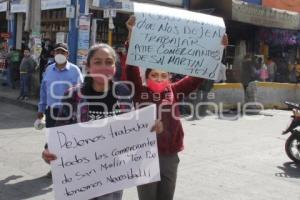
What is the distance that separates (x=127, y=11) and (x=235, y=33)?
21.0ft

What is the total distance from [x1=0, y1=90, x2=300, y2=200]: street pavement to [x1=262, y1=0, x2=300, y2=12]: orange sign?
10653 mm

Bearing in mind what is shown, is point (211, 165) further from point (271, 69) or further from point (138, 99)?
point (271, 69)

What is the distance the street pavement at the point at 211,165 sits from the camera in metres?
6.20

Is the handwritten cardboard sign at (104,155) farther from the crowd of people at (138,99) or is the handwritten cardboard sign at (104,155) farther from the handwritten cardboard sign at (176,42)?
the handwritten cardboard sign at (176,42)


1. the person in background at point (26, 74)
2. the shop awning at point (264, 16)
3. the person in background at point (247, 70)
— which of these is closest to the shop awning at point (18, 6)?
the person in background at point (26, 74)

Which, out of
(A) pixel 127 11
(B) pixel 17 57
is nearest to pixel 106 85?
(A) pixel 127 11

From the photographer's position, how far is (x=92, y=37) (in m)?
15.8

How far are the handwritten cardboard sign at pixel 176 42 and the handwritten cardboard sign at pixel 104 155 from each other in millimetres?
516

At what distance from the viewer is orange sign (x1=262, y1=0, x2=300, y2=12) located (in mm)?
21608

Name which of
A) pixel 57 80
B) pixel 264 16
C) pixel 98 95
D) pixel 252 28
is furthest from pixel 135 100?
pixel 252 28

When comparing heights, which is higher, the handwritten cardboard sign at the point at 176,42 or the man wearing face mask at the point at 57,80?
the handwritten cardboard sign at the point at 176,42

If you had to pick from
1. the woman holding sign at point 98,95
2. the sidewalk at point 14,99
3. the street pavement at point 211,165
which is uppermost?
the woman holding sign at point 98,95

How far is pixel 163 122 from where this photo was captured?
3.97m

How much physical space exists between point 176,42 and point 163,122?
2.11ft
